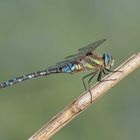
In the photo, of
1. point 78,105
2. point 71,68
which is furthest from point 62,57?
point 78,105

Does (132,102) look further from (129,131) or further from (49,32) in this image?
(49,32)

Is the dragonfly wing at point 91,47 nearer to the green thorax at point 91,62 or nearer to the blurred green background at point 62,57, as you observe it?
the green thorax at point 91,62

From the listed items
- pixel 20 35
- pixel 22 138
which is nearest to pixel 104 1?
pixel 20 35

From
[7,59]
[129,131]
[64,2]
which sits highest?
[64,2]

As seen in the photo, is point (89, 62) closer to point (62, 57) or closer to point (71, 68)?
point (71, 68)

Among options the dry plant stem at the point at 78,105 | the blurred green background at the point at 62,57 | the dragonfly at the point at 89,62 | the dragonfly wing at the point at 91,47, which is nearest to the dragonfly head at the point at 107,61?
the dragonfly at the point at 89,62

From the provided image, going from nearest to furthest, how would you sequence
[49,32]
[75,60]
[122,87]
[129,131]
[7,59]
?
1. [75,60]
2. [129,131]
3. [122,87]
4. [7,59]
5. [49,32]
